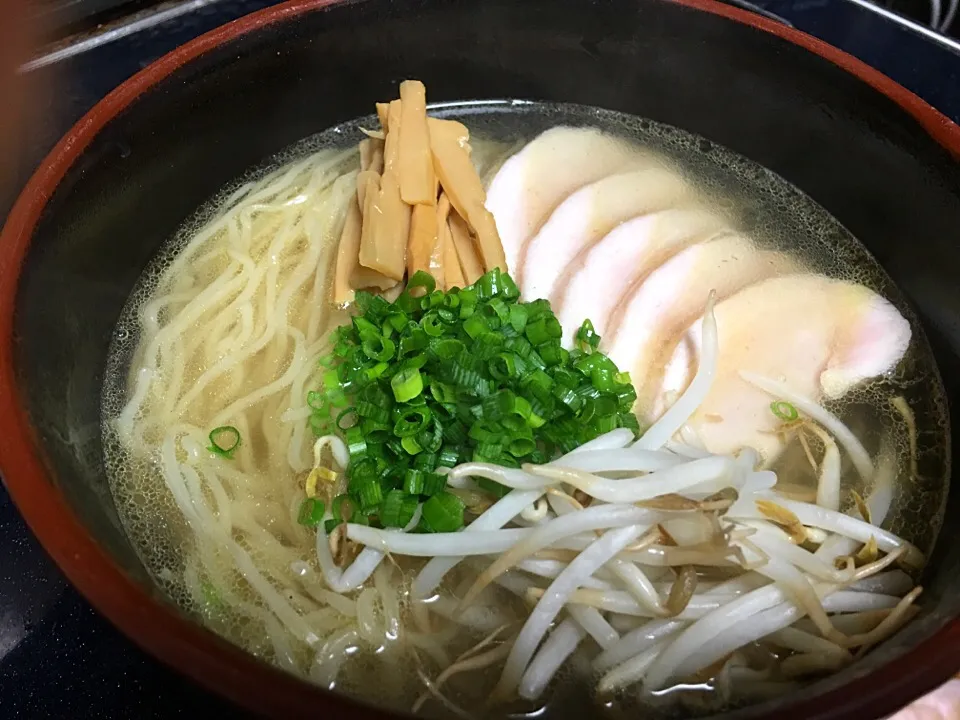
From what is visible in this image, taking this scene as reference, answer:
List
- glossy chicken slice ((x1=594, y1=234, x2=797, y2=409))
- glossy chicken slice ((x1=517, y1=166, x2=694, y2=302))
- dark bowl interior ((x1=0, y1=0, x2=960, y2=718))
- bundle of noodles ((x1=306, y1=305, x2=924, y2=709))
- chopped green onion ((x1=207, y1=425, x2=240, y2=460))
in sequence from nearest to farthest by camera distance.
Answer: bundle of noodles ((x1=306, y1=305, x2=924, y2=709))
dark bowl interior ((x1=0, y1=0, x2=960, y2=718))
chopped green onion ((x1=207, y1=425, x2=240, y2=460))
glossy chicken slice ((x1=594, y1=234, x2=797, y2=409))
glossy chicken slice ((x1=517, y1=166, x2=694, y2=302))

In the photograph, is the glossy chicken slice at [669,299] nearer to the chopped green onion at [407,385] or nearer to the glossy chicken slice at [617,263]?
the glossy chicken slice at [617,263]

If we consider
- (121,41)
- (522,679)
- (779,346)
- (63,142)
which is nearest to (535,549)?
(522,679)

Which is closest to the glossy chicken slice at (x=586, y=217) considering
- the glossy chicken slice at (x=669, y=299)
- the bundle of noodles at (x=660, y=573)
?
the glossy chicken slice at (x=669, y=299)

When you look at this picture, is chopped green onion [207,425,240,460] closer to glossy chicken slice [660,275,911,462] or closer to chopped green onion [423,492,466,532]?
chopped green onion [423,492,466,532]

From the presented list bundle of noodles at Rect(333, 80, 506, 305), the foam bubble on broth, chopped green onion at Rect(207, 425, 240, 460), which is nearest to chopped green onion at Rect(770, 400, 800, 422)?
the foam bubble on broth

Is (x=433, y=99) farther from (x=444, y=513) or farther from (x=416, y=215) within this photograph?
(x=444, y=513)

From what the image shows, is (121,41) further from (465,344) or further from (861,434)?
(861,434)
